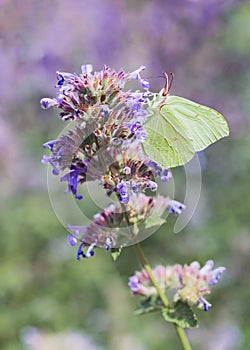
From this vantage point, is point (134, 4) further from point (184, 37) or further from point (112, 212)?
point (112, 212)

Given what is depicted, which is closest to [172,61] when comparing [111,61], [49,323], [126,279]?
[111,61]

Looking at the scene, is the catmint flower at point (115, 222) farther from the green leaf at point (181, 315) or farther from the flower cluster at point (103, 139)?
the green leaf at point (181, 315)

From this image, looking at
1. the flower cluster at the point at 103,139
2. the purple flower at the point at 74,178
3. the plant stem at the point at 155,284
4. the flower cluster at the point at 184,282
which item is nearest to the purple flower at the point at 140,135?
the flower cluster at the point at 103,139

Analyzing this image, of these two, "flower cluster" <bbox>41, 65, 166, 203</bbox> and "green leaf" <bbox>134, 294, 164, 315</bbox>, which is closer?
"flower cluster" <bbox>41, 65, 166, 203</bbox>

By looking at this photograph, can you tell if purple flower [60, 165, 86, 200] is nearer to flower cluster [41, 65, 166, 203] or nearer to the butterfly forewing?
flower cluster [41, 65, 166, 203]

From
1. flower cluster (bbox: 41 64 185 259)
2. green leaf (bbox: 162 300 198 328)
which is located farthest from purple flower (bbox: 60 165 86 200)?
green leaf (bbox: 162 300 198 328)

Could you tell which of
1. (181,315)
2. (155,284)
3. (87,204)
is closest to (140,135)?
(155,284)

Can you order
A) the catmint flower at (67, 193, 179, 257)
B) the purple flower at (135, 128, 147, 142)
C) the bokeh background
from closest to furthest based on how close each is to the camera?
the purple flower at (135, 128, 147, 142) < the catmint flower at (67, 193, 179, 257) < the bokeh background

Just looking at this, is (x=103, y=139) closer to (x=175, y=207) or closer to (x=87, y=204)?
(x=175, y=207)
